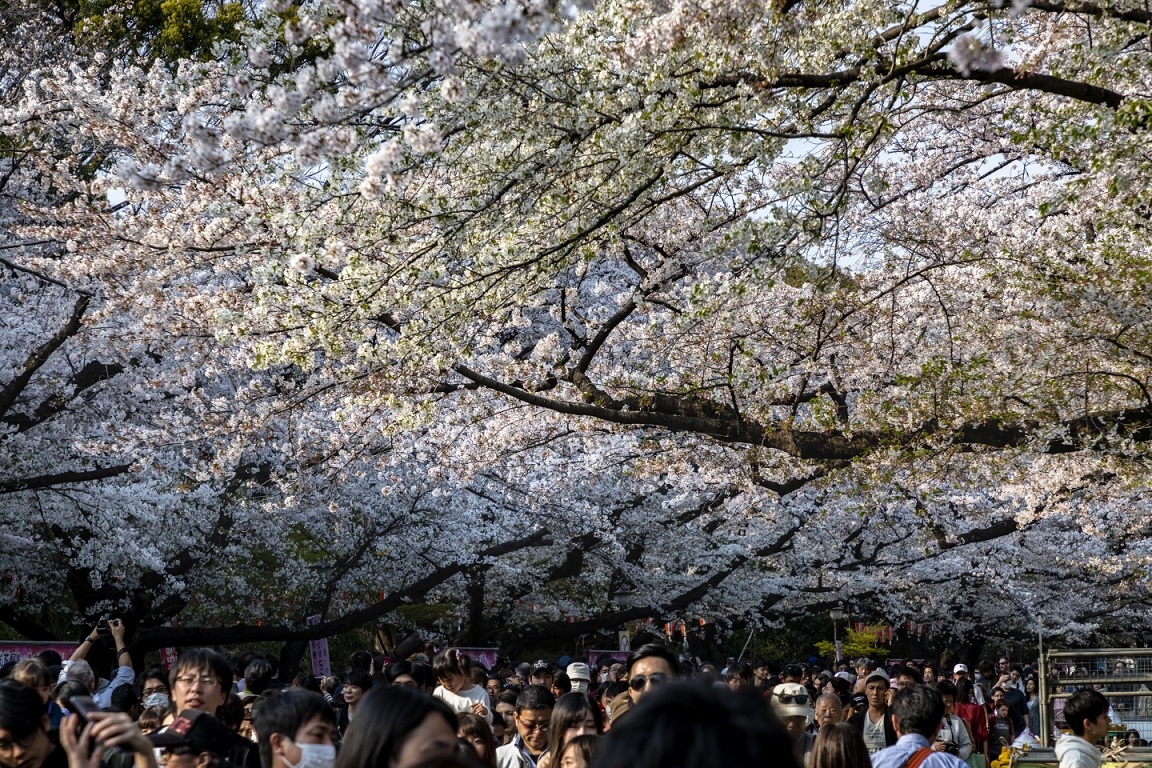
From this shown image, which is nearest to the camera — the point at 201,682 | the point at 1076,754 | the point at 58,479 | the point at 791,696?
the point at 201,682

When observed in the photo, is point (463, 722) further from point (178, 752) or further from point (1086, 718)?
point (1086, 718)

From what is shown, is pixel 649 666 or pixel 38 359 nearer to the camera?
pixel 649 666

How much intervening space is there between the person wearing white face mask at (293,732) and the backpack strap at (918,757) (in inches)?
115

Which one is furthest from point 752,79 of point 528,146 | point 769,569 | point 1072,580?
point 1072,580

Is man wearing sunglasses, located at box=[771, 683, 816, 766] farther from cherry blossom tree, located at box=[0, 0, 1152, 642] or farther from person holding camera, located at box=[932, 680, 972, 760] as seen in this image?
cherry blossom tree, located at box=[0, 0, 1152, 642]

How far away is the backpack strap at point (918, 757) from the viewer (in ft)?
17.9

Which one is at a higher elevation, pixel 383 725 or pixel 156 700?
pixel 383 725

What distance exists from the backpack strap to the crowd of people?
0.04 ft

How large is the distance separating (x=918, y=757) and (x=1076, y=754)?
103cm

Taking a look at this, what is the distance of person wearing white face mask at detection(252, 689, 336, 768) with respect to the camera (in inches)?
150

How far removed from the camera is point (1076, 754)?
5.92 meters

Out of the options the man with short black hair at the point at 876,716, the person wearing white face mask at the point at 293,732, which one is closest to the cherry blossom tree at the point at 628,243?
the man with short black hair at the point at 876,716

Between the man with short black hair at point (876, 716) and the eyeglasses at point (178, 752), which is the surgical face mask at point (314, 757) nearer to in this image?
the eyeglasses at point (178, 752)

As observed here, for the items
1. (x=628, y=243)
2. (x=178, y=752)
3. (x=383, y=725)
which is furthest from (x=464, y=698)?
(x=628, y=243)
